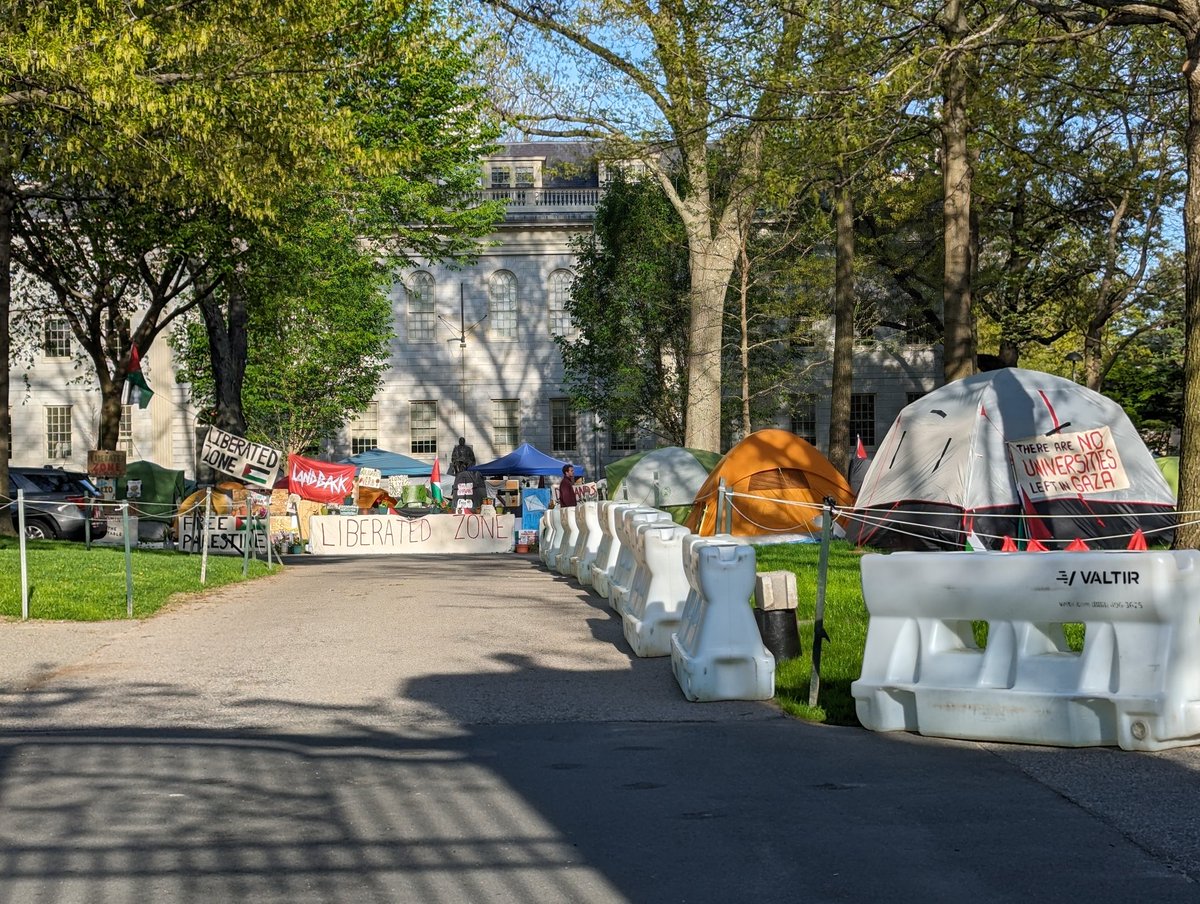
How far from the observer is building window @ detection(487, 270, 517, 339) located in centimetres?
5691

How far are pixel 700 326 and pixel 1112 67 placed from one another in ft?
35.6

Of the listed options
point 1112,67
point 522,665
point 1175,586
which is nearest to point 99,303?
point 1112,67

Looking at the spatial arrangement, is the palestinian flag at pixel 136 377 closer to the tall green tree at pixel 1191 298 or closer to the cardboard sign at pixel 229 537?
the cardboard sign at pixel 229 537

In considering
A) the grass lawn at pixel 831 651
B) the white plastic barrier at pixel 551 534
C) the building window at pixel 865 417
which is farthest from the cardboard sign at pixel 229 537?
the building window at pixel 865 417

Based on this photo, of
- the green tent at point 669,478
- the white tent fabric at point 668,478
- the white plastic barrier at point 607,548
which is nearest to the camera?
the white plastic barrier at point 607,548

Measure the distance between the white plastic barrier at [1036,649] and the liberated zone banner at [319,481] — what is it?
85.0ft

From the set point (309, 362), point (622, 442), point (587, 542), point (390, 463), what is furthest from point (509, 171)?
point (587, 542)

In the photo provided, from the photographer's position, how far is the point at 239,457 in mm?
21266

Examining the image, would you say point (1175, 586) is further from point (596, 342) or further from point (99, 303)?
point (596, 342)

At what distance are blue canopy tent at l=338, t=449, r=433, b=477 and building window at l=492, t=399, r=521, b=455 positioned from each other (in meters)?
5.11

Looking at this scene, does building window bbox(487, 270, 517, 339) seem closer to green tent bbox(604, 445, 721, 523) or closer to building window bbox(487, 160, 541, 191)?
building window bbox(487, 160, 541, 191)

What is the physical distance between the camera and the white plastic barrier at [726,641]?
8.90 metres

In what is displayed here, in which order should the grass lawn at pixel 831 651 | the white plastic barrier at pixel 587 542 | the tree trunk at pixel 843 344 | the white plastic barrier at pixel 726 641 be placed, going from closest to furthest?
1. the grass lawn at pixel 831 651
2. the white plastic barrier at pixel 726 641
3. the white plastic barrier at pixel 587 542
4. the tree trunk at pixel 843 344

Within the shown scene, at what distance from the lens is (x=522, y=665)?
10.8 m
